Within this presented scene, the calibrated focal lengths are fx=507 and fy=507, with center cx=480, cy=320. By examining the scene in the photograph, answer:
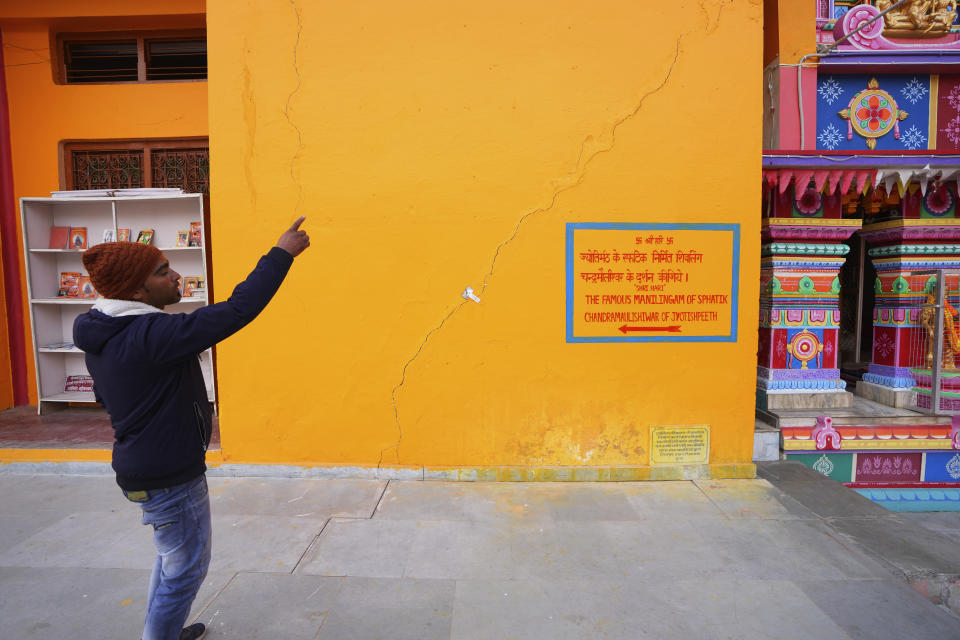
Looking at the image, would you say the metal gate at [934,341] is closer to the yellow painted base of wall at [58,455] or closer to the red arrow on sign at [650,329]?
the red arrow on sign at [650,329]

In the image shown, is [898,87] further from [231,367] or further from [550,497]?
[231,367]

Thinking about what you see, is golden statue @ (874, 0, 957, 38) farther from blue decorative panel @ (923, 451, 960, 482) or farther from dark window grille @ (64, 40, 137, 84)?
dark window grille @ (64, 40, 137, 84)

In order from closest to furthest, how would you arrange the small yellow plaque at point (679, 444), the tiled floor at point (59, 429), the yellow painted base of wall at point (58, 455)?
the small yellow plaque at point (679, 444) < the yellow painted base of wall at point (58, 455) < the tiled floor at point (59, 429)

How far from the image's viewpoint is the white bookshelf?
5.16 m

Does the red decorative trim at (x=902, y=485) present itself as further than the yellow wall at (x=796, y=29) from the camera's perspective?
No

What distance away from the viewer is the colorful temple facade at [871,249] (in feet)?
16.3

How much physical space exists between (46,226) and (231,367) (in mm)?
3136

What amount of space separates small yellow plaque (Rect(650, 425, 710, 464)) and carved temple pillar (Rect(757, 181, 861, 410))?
1726mm

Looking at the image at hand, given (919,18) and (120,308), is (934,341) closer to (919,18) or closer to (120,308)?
(919,18)

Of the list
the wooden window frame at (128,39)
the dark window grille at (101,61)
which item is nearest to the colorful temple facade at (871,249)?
the wooden window frame at (128,39)

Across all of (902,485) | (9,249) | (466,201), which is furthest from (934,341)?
(9,249)

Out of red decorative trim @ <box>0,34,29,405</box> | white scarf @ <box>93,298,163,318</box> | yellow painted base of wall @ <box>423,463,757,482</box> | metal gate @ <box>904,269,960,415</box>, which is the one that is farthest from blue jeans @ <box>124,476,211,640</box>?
Result: metal gate @ <box>904,269,960,415</box>

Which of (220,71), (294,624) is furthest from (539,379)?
(220,71)

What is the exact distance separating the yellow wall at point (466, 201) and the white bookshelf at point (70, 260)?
1.68m
